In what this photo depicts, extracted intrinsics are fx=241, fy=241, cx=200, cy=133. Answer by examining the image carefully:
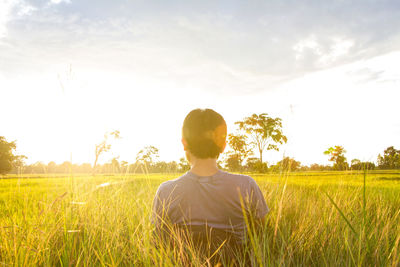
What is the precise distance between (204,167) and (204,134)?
A: 309 millimetres

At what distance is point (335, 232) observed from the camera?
7.98 ft

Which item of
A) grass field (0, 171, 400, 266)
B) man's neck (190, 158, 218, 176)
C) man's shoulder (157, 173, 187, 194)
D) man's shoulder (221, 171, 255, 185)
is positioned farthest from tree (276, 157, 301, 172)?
man's shoulder (157, 173, 187, 194)

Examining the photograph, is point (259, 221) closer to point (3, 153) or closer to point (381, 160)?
point (381, 160)

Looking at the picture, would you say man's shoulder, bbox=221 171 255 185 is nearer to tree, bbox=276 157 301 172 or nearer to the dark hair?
the dark hair

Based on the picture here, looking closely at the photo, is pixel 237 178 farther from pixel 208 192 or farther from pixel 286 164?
pixel 286 164

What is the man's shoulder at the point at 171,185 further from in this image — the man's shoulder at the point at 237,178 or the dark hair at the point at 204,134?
the man's shoulder at the point at 237,178

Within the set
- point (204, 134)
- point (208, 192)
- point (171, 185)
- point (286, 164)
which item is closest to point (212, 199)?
point (208, 192)

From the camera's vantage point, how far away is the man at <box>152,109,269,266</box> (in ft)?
7.10

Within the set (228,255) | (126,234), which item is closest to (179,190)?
(228,255)

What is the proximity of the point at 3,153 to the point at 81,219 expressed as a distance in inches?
1276

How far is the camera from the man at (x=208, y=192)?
2.16 metres

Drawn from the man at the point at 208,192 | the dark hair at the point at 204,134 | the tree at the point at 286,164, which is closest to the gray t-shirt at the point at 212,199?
the man at the point at 208,192

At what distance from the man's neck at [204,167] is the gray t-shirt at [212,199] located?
0.04 meters

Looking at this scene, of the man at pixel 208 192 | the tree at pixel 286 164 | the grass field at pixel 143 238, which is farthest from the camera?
Answer: the tree at pixel 286 164
